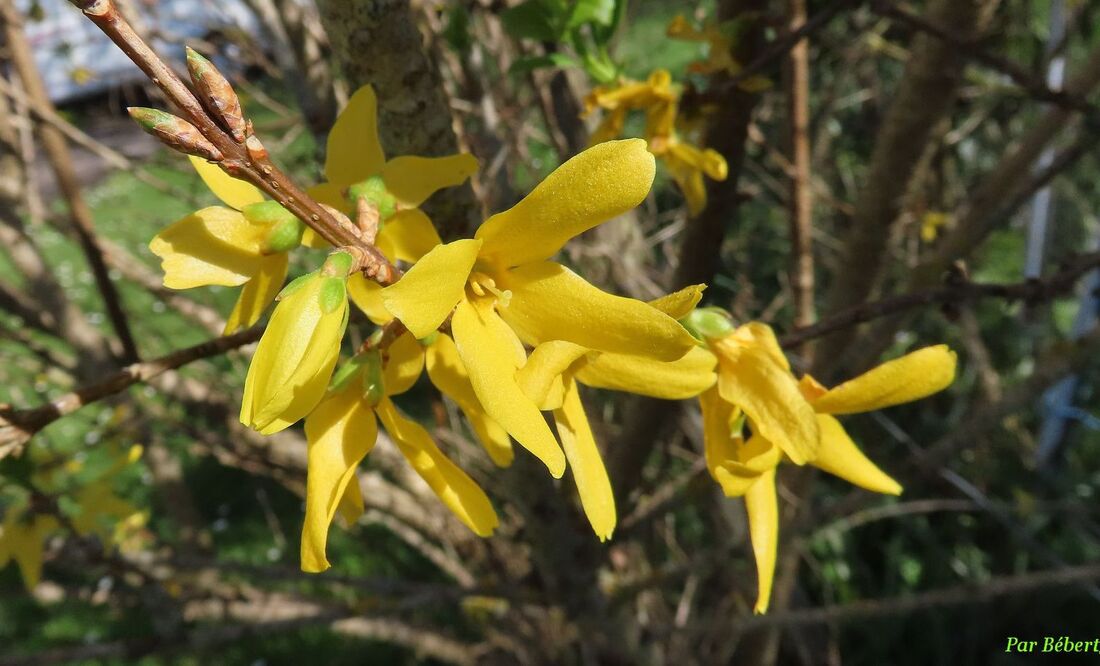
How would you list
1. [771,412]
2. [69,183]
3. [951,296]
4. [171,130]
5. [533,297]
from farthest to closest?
[69,183]
[951,296]
[771,412]
[533,297]
[171,130]

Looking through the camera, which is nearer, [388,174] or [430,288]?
[430,288]

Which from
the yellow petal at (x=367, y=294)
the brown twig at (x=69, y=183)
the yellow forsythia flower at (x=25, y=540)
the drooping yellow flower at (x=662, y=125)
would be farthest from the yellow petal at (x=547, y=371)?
the yellow forsythia flower at (x=25, y=540)

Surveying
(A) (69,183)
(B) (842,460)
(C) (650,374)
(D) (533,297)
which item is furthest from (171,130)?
(A) (69,183)

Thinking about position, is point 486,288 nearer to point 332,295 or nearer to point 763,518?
point 332,295

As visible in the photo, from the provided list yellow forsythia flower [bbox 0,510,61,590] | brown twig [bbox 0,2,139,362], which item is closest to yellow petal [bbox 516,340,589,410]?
brown twig [bbox 0,2,139,362]

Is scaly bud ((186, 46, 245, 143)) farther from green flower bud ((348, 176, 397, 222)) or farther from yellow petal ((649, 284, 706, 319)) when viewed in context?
yellow petal ((649, 284, 706, 319))

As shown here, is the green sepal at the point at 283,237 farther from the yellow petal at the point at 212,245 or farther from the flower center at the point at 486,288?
the flower center at the point at 486,288

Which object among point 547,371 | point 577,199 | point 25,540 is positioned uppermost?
point 577,199

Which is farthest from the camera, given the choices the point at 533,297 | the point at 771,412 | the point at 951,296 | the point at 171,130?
the point at 951,296
